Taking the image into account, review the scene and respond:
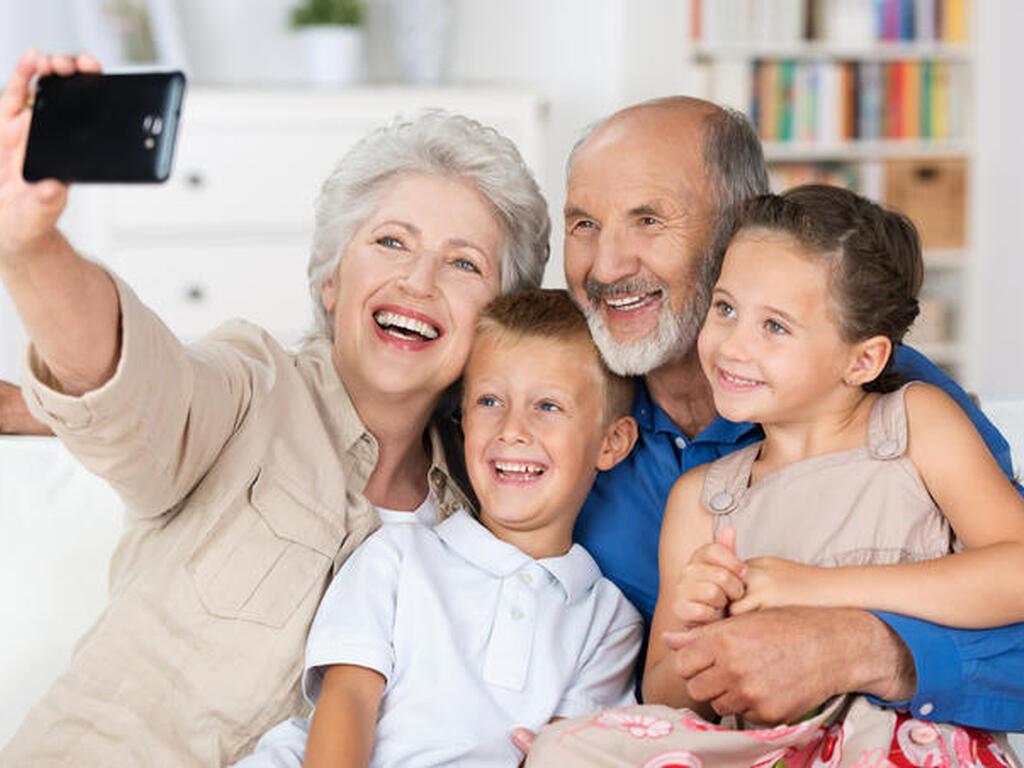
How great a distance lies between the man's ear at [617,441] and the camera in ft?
5.90

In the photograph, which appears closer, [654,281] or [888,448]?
[888,448]

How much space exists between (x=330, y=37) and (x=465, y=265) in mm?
2842

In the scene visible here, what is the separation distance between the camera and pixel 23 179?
115cm

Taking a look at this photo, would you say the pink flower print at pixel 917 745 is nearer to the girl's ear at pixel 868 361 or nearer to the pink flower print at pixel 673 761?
the pink flower print at pixel 673 761

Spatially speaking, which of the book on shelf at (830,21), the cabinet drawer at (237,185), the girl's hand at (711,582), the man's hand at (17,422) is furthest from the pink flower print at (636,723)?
the book on shelf at (830,21)

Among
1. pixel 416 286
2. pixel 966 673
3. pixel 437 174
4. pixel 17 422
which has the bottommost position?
pixel 966 673

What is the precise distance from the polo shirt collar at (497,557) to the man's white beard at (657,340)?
10.0 inches

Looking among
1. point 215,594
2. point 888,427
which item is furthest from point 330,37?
point 888,427

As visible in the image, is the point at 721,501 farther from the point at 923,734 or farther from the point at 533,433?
the point at 923,734

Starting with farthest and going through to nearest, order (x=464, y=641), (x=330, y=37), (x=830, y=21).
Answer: (x=830, y=21)
(x=330, y=37)
(x=464, y=641)

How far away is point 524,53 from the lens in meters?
4.67

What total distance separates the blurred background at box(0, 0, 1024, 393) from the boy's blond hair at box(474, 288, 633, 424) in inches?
98.9

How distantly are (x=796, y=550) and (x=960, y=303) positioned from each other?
3863 millimetres

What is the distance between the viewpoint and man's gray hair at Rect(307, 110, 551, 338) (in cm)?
183
